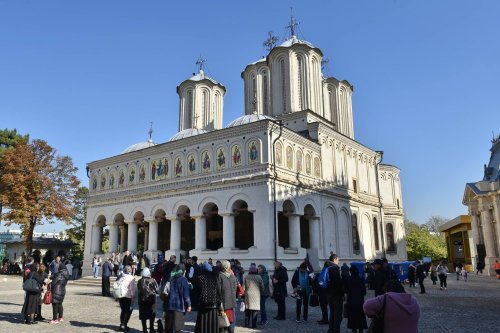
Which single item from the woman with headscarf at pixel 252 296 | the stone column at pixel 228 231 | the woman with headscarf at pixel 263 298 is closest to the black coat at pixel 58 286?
the woman with headscarf at pixel 252 296

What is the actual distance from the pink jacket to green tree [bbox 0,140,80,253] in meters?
34.9

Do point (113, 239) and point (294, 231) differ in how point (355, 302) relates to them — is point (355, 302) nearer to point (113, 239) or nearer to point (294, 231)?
point (294, 231)

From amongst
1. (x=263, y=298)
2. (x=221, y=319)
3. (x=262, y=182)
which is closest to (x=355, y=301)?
(x=221, y=319)

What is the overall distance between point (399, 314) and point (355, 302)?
184 inches

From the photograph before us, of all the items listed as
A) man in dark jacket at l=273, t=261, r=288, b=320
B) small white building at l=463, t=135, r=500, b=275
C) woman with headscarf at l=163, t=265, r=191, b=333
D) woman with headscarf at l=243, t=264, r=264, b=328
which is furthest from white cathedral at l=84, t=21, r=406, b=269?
woman with headscarf at l=163, t=265, r=191, b=333

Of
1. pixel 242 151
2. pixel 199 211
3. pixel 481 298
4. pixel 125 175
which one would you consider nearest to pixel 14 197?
pixel 125 175

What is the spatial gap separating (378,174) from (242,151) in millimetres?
18354

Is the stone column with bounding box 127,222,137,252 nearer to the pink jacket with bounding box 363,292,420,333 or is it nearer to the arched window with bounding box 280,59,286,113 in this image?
the arched window with bounding box 280,59,286,113

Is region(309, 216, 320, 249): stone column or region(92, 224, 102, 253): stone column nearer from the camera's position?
region(309, 216, 320, 249): stone column

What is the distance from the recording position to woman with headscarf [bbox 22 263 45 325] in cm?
1096

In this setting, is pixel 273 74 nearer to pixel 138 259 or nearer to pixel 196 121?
pixel 196 121

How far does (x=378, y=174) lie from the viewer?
38094 millimetres

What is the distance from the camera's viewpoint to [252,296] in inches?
416

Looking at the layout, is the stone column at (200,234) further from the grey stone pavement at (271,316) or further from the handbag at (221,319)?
the handbag at (221,319)
